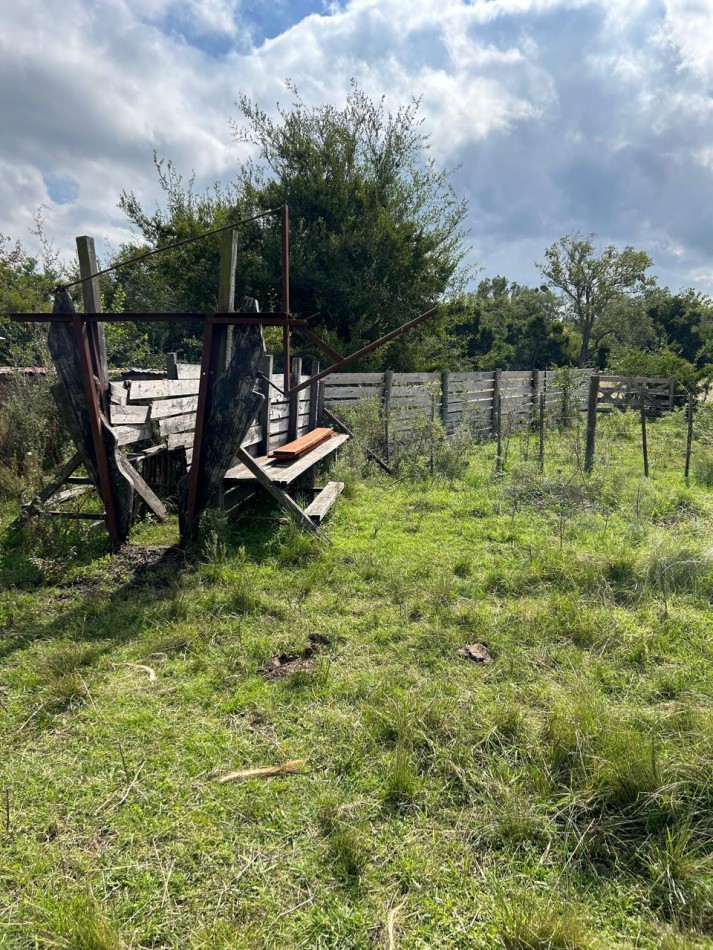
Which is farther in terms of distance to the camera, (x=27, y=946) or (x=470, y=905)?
(x=470, y=905)

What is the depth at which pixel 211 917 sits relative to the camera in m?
1.71

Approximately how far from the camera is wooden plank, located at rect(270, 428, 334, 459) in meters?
6.12

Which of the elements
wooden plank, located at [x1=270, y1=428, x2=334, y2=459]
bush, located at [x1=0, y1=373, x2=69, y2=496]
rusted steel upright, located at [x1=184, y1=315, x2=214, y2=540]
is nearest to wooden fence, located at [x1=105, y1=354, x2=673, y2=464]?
wooden plank, located at [x1=270, y1=428, x2=334, y2=459]

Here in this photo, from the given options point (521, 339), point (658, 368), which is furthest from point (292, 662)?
point (521, 339)

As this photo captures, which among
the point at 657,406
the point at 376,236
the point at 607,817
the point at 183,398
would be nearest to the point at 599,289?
the point at 657,406

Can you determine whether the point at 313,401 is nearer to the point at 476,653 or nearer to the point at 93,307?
the point at 93,307

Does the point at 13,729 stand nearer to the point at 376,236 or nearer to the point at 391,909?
the point at 391,909

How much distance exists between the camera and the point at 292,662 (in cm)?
316

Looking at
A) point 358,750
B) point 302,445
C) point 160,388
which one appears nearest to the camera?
point 358,750

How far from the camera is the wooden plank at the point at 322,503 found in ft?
17.2

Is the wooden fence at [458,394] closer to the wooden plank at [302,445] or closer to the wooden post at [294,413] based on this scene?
the wooden plank at [302,445]

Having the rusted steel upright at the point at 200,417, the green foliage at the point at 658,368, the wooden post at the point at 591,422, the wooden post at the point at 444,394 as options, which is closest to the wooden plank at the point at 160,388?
the rusted steel upright at the point at 200,417

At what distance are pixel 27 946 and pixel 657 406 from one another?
1767 centimetres

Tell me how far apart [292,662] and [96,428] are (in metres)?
2.78
